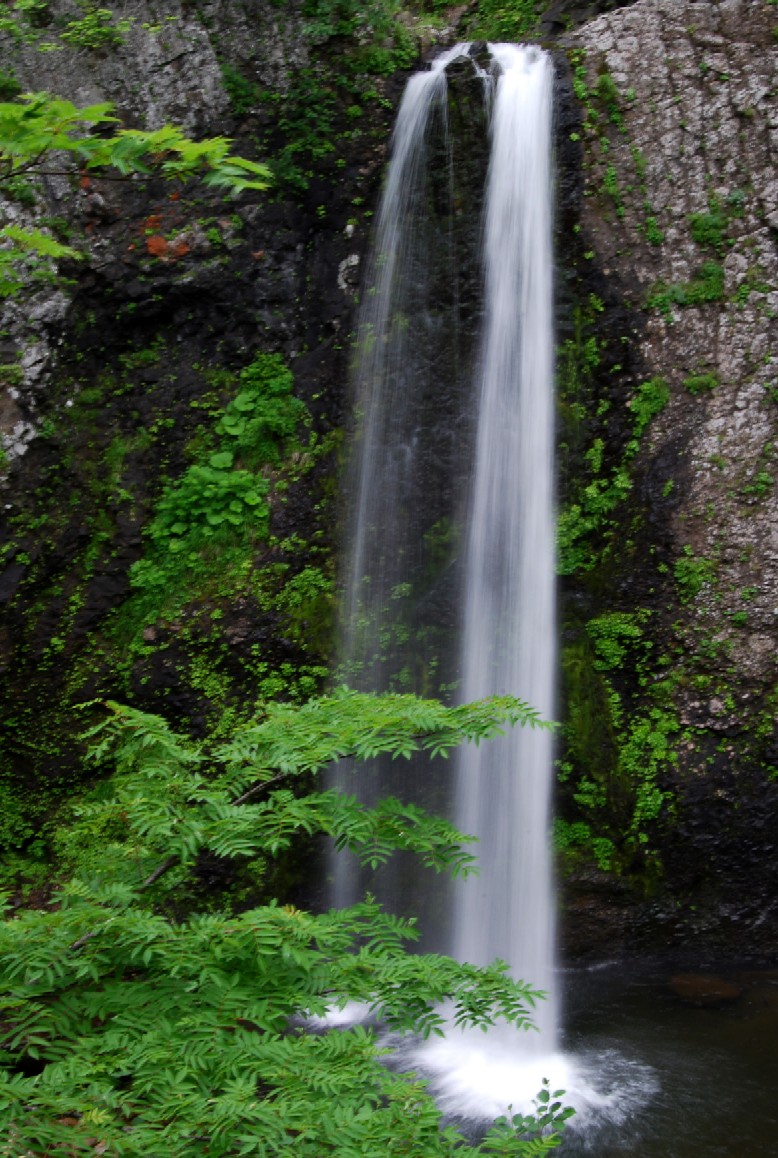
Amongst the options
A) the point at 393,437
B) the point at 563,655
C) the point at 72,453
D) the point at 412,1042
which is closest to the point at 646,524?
the point at 563,655

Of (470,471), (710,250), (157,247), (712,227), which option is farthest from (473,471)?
(157,247)

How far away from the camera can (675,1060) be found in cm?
536

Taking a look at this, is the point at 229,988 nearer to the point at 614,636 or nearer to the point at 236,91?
the point at 614,636

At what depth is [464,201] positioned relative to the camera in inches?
307

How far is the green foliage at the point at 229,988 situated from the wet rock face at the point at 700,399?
167 inches

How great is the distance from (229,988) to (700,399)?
6.06 m

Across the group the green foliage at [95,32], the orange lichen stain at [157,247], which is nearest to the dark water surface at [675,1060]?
the orange lichen stain at [157,247]

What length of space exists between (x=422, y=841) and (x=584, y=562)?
4564 mm

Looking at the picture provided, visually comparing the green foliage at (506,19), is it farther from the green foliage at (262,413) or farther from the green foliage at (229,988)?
the green foliage at (229,988)

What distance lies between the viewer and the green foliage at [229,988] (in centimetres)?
201

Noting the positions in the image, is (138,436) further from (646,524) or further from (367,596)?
(646,524)

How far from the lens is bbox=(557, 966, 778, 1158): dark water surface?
469 centimetres

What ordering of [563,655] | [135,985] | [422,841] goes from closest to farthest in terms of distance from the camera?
[135,985] → [422,841] → [563,655]

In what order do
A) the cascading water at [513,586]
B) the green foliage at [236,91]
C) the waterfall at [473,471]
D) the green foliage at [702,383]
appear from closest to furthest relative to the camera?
the cascading water at [513,586], the waterfall at [473,471], the green foliage at [702,383], the green foliage at [236,91]
